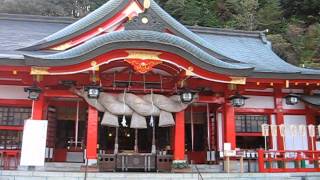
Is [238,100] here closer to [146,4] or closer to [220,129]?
[220,129]

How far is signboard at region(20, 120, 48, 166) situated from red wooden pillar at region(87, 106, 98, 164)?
1281mm

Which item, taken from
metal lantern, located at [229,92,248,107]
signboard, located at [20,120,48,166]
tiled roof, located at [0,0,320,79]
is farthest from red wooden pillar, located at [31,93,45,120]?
metal lantern, located at [229,92,248,107]

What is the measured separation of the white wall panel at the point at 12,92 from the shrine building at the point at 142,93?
0.03 metres

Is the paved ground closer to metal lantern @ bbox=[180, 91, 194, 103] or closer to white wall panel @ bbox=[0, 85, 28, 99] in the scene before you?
metal lantern @ bbox=[180, 91, 194, 103]

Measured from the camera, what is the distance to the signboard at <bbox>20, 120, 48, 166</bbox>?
9.73 meters

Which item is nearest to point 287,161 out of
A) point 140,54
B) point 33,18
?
point 140,54

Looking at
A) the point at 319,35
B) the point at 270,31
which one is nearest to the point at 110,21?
the point at 319,35

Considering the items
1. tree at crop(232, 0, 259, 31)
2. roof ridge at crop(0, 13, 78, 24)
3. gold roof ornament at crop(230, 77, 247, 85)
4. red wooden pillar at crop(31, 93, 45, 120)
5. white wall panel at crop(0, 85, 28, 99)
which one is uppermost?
tree at crop(232, 0, 259, 31)

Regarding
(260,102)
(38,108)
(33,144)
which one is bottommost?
(33,144)

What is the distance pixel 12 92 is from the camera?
11273mm

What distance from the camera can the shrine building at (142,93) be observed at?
33.0 feet

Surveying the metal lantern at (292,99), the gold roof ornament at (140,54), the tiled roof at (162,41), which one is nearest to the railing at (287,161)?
the metal lantern at (292,99)

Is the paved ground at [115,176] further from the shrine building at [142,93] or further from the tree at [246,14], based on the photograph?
the tree at [246,14]

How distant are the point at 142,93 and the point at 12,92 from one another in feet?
13.6
